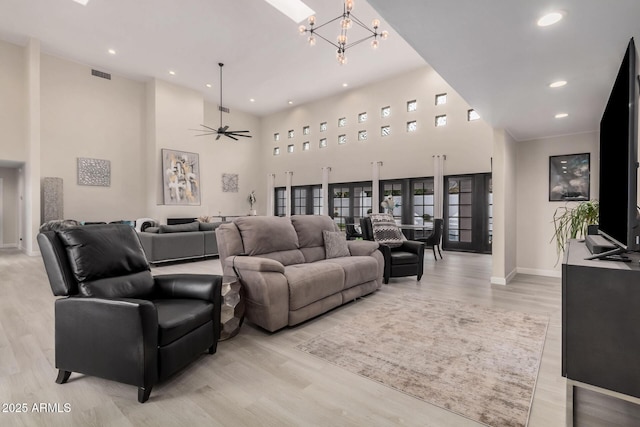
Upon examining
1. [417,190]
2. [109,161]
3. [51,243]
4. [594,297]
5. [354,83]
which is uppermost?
[354,83]

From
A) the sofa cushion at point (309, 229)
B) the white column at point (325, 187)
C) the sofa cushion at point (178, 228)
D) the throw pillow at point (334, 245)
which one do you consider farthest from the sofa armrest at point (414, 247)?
the white column at point (325, 187)

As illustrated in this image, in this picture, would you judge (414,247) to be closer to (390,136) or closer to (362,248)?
(362,248)

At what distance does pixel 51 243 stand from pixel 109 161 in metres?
8.19

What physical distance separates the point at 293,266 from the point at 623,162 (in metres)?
2.61

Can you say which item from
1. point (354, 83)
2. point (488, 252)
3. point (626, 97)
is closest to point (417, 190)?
point (488, 252)

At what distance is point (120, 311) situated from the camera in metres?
1.76

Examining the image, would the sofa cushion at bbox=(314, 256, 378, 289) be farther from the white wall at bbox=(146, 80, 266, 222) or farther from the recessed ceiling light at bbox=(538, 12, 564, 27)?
the white wall at bbox=(146, 80, 266, 222)

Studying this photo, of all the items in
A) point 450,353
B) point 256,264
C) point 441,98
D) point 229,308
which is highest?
point 441,98

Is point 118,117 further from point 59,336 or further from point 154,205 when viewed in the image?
point 59,336

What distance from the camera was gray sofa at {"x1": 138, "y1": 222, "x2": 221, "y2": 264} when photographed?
588cm

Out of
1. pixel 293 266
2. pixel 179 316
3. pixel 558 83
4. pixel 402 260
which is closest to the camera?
pixel 179 316

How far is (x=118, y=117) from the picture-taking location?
897 centimetres

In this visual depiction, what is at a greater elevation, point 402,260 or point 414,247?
point 414,247

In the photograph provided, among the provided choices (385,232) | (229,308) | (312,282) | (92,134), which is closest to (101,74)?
(92,134)
